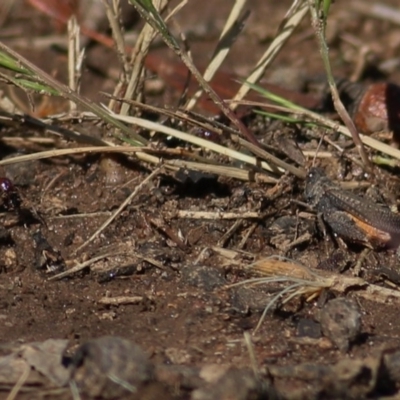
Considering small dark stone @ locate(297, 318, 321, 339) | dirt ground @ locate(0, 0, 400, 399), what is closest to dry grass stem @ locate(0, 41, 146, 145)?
dirt ground @ locate(0, 0, 400, 399)

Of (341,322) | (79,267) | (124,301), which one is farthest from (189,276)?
(341,322)

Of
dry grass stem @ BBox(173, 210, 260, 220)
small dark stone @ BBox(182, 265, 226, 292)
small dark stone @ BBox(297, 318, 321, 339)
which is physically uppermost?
dry grass stem @ BBox(173, 210, 260, 220)

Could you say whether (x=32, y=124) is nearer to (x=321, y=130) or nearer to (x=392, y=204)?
(x=321, y=130)

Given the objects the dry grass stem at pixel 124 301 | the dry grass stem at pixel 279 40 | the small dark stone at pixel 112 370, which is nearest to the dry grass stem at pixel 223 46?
the dry grass stem at pixel 279 40

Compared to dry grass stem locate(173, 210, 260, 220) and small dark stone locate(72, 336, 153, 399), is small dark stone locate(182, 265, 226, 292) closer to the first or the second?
dry grass stem locate(173, 210, 260, 220)

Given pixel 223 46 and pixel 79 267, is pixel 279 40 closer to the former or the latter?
pixel 223 46

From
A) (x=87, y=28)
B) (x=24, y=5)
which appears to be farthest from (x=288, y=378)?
(x=24, y=5)

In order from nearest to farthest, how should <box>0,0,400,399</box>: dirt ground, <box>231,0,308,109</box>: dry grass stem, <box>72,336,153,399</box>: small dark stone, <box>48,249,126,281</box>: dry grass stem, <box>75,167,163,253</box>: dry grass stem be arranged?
<box>72,336,153,399</box>: small dark stone, <box>0,0,400,399</box>: dirt ground, <box>48,249,126,281</box>: dry grass stem, <box>75,167,163,253</box>: dry grass stem, <box>231,0,308,109</box>: dry grass stem
